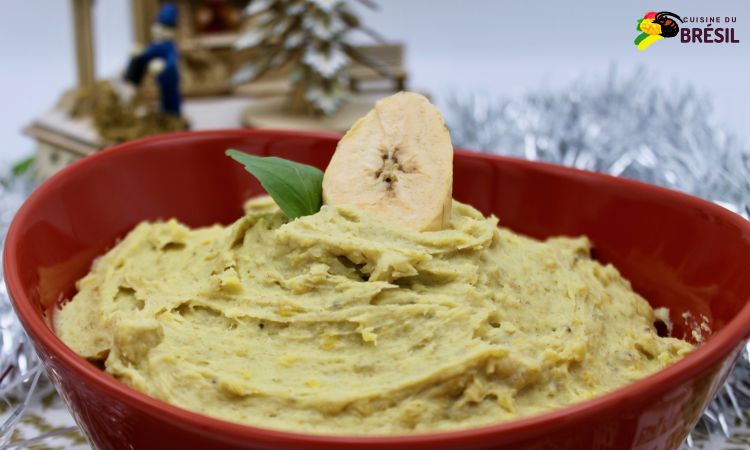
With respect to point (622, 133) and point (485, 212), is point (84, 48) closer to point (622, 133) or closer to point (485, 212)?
point (622, 133)

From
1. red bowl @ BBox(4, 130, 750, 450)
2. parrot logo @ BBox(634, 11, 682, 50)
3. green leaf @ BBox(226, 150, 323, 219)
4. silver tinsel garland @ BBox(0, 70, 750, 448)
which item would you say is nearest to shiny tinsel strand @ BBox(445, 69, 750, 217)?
silver tinsel garland @ BBox(0, 70, 750, 448)

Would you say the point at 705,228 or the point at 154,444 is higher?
the point at 705,228

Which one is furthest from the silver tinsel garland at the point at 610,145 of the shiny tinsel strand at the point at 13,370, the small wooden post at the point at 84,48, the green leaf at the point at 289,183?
the small wooden post at the point at 84,48

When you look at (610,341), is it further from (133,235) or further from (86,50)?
(86,50)

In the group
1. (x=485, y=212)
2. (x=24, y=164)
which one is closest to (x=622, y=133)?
(x=485, y=212)

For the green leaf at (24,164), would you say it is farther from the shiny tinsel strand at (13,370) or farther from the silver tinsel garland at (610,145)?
the shiny tinsel strand at (13,370)

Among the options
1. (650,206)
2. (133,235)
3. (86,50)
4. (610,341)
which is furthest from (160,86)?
(610,341)

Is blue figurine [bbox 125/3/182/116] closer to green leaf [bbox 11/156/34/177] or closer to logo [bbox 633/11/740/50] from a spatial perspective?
green leaf [bbox 11/156/34/177]
